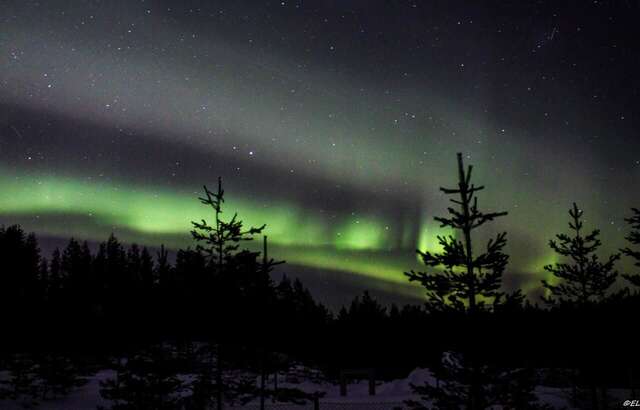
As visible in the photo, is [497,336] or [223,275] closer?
[497,336]

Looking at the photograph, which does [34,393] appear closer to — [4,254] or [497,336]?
[497,336]

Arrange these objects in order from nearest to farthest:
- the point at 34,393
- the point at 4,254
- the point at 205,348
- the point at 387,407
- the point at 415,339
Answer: the point at 205,348
the point at 387,407
the point at 34,393
the point at 415,339
the point at 4,254

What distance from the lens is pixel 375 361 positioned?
6244 cm

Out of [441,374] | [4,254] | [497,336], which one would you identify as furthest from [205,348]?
[4,254]

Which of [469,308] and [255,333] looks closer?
[469,308]

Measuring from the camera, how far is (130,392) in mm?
18141

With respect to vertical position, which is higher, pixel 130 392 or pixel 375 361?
pixel 130 392

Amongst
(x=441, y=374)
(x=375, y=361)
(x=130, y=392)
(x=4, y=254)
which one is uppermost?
(x=4, y=254)

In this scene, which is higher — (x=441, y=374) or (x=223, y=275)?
(x=223, y=275)

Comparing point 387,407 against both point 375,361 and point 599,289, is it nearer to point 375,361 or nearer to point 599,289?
point 599,289

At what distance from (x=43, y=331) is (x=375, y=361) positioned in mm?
38971

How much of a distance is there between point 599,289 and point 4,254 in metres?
91.9

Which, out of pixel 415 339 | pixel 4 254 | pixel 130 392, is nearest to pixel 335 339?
pixel 415 339

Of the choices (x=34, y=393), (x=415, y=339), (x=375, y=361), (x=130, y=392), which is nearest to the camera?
(x=130, y=392)
